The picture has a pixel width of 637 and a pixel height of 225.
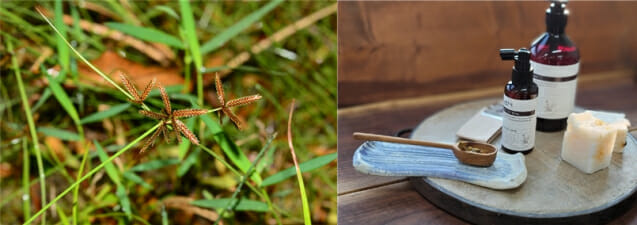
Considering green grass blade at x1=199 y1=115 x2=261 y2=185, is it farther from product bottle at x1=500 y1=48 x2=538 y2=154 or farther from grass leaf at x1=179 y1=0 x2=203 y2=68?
product bottle at x1=500 y1=48 x2=538 y2=154

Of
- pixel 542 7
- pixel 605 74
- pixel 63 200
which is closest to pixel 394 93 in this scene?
pixel 542 7

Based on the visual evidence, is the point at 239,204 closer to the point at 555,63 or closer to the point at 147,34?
the point at 147,34

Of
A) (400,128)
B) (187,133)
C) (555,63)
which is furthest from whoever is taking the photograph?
(400,128)

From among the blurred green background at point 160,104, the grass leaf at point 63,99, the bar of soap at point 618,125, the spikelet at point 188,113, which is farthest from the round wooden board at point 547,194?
the grass leaf at point 63,99

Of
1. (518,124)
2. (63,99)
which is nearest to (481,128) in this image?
(518,124)

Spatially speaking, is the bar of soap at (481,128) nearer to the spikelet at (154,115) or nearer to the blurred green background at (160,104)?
the blurred green background at (160,104)

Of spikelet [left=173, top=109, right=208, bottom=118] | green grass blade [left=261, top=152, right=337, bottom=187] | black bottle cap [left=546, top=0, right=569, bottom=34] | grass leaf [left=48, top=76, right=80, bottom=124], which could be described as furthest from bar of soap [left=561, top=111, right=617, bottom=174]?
grass leaf [left=48, top=76, right=80, bottom=124]
